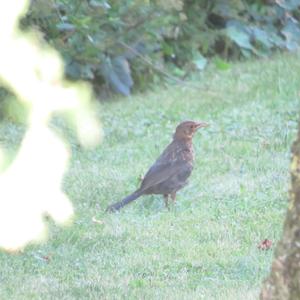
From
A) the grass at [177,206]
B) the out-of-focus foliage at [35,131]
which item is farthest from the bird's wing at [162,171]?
the out-of-focus foliage at [35,131]

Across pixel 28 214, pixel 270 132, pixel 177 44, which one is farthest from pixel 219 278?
pixel 177 44

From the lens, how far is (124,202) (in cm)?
783

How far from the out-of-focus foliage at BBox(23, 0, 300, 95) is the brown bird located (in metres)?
1.70

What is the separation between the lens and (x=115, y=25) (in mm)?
11320

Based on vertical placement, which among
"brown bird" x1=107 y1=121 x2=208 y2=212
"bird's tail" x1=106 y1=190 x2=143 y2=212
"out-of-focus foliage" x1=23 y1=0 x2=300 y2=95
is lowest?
"out-of-focus foliage" x1=23 y1=0 x2=300 y2=95

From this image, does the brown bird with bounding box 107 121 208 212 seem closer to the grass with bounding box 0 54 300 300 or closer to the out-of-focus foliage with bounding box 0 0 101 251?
the grass with bounding box 0 54 300 300

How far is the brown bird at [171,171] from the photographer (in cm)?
789

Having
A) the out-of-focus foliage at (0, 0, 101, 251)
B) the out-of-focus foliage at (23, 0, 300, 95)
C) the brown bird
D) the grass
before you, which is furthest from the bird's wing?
the out-of-focus foliage at (23, 0, 300, 95)

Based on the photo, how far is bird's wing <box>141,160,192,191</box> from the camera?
7.91m

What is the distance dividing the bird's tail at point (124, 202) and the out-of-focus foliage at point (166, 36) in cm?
218

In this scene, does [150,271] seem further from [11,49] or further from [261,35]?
[261,35]

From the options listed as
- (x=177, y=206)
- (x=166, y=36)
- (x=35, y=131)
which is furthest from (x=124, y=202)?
(x=166, y=36)

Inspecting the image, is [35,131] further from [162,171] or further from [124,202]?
[124,202]

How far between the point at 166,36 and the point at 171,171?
5.15 metres
